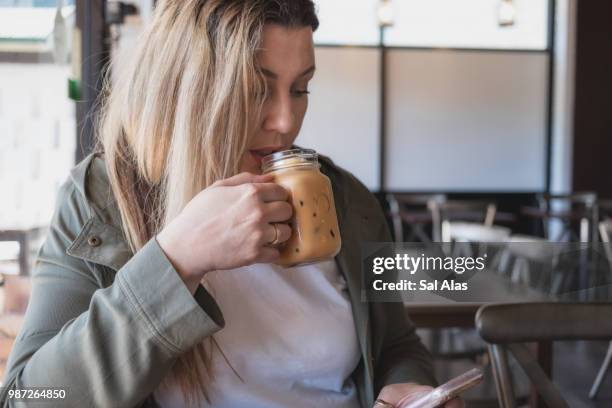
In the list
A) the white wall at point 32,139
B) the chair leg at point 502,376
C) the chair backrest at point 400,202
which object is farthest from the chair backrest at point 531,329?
the chair backrest at point 400,202

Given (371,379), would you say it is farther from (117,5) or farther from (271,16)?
(117,5)

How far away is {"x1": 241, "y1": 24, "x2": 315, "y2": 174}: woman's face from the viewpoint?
2.79ft

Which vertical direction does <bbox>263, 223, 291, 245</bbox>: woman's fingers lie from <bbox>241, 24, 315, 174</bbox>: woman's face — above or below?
below

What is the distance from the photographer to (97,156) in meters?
0.95

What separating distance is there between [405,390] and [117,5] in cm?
145

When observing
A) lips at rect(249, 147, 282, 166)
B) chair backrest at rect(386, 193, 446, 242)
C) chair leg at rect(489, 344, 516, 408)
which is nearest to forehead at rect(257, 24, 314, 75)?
lips at rect(249, 147, 282, 166)

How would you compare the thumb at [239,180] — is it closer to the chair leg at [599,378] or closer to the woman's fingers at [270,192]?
the woman's fingers at [270,192]

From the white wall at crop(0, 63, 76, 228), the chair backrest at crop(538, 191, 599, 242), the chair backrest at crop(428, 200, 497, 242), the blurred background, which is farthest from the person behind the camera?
the blurred background

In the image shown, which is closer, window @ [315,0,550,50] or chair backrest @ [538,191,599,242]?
chair backrest @ [538,191,599,242]

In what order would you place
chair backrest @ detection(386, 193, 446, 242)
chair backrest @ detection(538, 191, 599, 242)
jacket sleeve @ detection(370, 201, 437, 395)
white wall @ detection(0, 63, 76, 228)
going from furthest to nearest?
chair backrest @ detection(386, 193, 446, 242)
chair backrest @ detection(538, 191, 599, 242)
white wall @ detection(0, 63, 76, 228)
jacket sleeve @ detection(370, 201, 437, 395)

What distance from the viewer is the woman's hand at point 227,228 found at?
66cm

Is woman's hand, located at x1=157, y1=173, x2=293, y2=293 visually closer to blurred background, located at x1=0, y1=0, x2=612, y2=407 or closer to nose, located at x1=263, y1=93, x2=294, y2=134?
nose, located at x1=263, y1=93, x2=294, y2=134

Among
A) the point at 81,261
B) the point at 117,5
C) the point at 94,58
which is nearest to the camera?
the point at 81,261

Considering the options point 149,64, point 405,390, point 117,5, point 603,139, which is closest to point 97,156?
point 149,64
